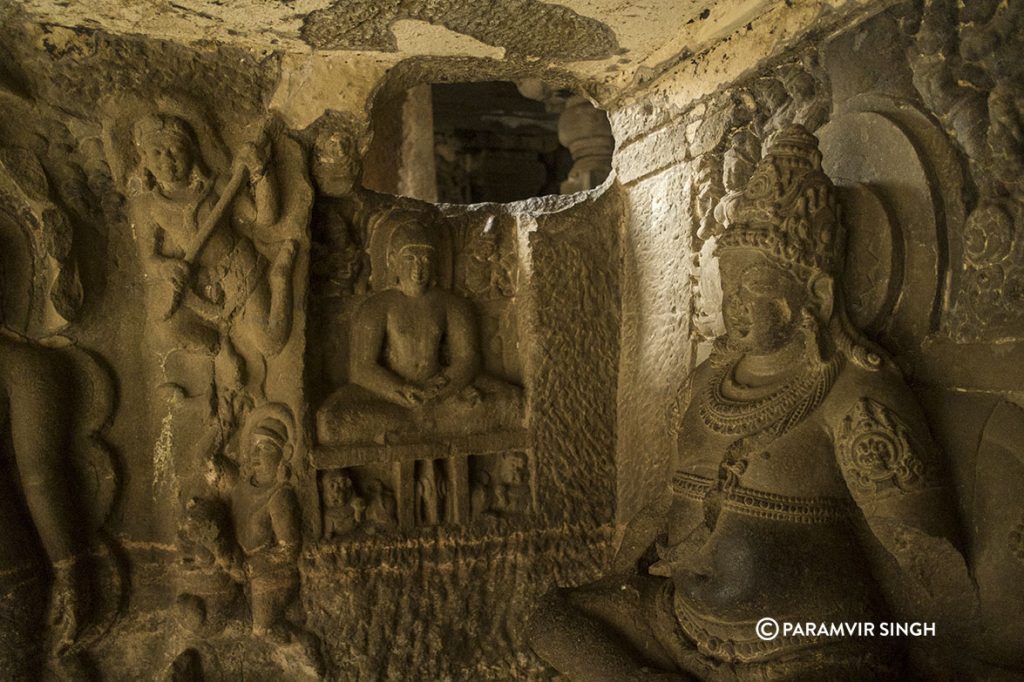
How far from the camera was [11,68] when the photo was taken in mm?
2467

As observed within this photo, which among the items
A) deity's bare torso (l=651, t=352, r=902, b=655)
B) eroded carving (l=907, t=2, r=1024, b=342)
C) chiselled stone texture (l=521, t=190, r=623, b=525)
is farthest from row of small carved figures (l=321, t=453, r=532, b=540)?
eroded carving (l=907, t=2, r=1024, b=342)

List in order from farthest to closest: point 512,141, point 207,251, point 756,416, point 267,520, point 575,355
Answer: point 512,141
point 575,355
point 267,520
point 207,251
point 756,416

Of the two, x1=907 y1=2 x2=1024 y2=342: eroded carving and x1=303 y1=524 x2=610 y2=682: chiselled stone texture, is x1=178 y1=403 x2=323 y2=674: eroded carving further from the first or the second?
x1=907 y1=2 x2=1024 y2=342: eroded carving

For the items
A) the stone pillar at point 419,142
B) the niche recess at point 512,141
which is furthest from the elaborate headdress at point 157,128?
the niche recess at point 512,141

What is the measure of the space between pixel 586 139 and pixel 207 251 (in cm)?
405

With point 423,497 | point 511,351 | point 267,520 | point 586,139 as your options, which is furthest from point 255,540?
point 586,139

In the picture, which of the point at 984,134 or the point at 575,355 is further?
the point at 575,355

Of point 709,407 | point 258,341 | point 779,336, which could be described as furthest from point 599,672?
point 258,341

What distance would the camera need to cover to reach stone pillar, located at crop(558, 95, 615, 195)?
6.02 meters

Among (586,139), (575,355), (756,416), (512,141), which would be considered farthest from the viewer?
(512,141)

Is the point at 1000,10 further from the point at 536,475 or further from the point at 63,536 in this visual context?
the point at 63,536

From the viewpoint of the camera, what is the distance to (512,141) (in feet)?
23.8

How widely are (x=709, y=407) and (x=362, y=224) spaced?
5.30 ft

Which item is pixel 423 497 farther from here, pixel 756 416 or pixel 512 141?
pixel 512 141
